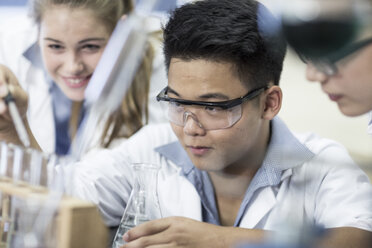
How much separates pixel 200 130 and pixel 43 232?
0.62m

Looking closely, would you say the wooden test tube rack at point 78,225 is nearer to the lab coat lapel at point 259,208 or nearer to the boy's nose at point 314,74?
the boy's nose at point 314,74

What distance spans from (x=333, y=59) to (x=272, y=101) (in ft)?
2.51

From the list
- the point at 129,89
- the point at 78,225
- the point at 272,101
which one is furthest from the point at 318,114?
the point at 129,89

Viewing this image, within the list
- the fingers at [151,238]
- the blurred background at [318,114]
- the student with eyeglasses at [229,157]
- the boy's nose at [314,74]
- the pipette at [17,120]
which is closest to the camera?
the boy's nose at [314,74]

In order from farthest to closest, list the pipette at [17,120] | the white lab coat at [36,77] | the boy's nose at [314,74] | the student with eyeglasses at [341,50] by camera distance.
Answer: the white lab coat at [36,77], the pipette at [17,120], the boy's nose at [314,74], the student with eyeglasses at [341,50]

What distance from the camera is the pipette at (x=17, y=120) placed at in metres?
1.52

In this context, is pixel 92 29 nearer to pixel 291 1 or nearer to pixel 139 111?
pixel 139 111

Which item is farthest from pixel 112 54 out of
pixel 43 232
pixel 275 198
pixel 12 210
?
pixel 43 232

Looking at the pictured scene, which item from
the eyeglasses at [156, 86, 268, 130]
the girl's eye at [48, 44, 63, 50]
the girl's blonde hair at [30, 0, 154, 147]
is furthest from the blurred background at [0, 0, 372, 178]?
the girl's eye at [48, 44, 63, 50]

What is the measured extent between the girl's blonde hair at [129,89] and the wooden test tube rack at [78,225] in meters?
0.99

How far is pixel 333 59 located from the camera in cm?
74

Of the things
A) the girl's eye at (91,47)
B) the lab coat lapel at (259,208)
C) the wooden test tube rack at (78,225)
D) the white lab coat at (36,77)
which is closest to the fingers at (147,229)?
the wooden test tube rack at (78,225)

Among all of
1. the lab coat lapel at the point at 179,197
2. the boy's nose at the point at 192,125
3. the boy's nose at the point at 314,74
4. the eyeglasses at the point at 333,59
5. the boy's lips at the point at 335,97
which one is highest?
the eyeglasses at the point at 333,59

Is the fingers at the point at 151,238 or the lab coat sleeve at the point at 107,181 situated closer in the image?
the fingers at the point at 151,238
